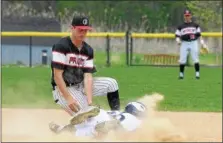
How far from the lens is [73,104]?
6816mm

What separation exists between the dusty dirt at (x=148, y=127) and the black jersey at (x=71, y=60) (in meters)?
0.63

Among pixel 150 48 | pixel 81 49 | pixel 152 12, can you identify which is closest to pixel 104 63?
pixel 150 48

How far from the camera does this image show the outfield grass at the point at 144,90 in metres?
11.2

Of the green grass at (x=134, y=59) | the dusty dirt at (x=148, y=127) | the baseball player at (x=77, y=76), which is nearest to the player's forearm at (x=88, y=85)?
the baseball player at (x=77, y=76)

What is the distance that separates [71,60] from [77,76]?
272 mm

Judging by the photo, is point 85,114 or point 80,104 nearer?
point 85,114

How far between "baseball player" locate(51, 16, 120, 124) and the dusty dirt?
33cm

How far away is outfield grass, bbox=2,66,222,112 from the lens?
36.9 ft

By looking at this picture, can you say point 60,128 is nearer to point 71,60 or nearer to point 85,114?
point 85,114

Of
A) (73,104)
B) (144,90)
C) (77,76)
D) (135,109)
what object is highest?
(77,76)

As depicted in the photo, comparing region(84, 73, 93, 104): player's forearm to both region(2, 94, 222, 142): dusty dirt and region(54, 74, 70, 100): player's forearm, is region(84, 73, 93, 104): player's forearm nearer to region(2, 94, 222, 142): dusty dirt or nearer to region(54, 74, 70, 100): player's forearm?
region(54, 74, 70, 100): player's forearm

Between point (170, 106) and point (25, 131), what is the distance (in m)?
3.60

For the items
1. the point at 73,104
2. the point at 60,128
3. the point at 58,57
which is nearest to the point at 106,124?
the point at 73,104

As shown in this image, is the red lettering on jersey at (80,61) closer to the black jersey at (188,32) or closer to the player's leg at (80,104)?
the player's leg at (80,104)
